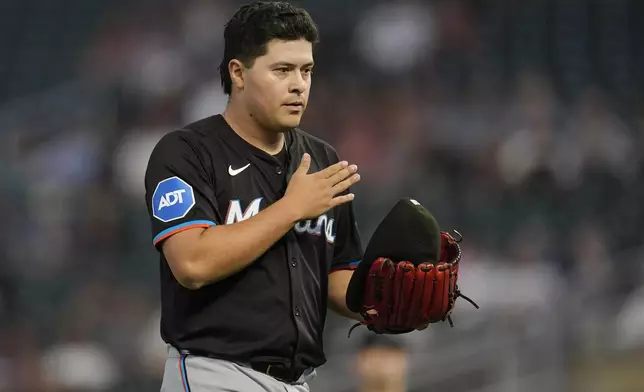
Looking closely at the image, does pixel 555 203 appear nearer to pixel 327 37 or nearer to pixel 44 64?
pixel 327 37

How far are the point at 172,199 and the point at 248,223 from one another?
0.69 ft

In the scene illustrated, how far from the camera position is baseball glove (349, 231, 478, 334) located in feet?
8.67

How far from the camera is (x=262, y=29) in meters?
2.63

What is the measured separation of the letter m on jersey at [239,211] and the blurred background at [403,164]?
299 cm

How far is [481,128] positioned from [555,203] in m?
0.76

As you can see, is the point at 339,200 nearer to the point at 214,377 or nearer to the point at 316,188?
the point at 316,188

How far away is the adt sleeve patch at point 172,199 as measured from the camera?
2.48m

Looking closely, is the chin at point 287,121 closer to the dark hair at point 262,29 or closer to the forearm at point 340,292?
the dark hair at point 262,29

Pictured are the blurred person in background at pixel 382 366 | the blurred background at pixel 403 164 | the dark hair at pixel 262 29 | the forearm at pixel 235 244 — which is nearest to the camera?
the forearm at pixel 235 244

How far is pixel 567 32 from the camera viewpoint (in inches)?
296

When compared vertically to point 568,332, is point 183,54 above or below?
above

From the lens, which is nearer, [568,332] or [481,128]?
[568,332]

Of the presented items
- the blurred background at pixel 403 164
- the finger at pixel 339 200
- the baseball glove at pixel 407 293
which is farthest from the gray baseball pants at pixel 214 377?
the blurred background at pixel 403 164

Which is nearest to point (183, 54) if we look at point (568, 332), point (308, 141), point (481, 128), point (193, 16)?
point (193, 16)
